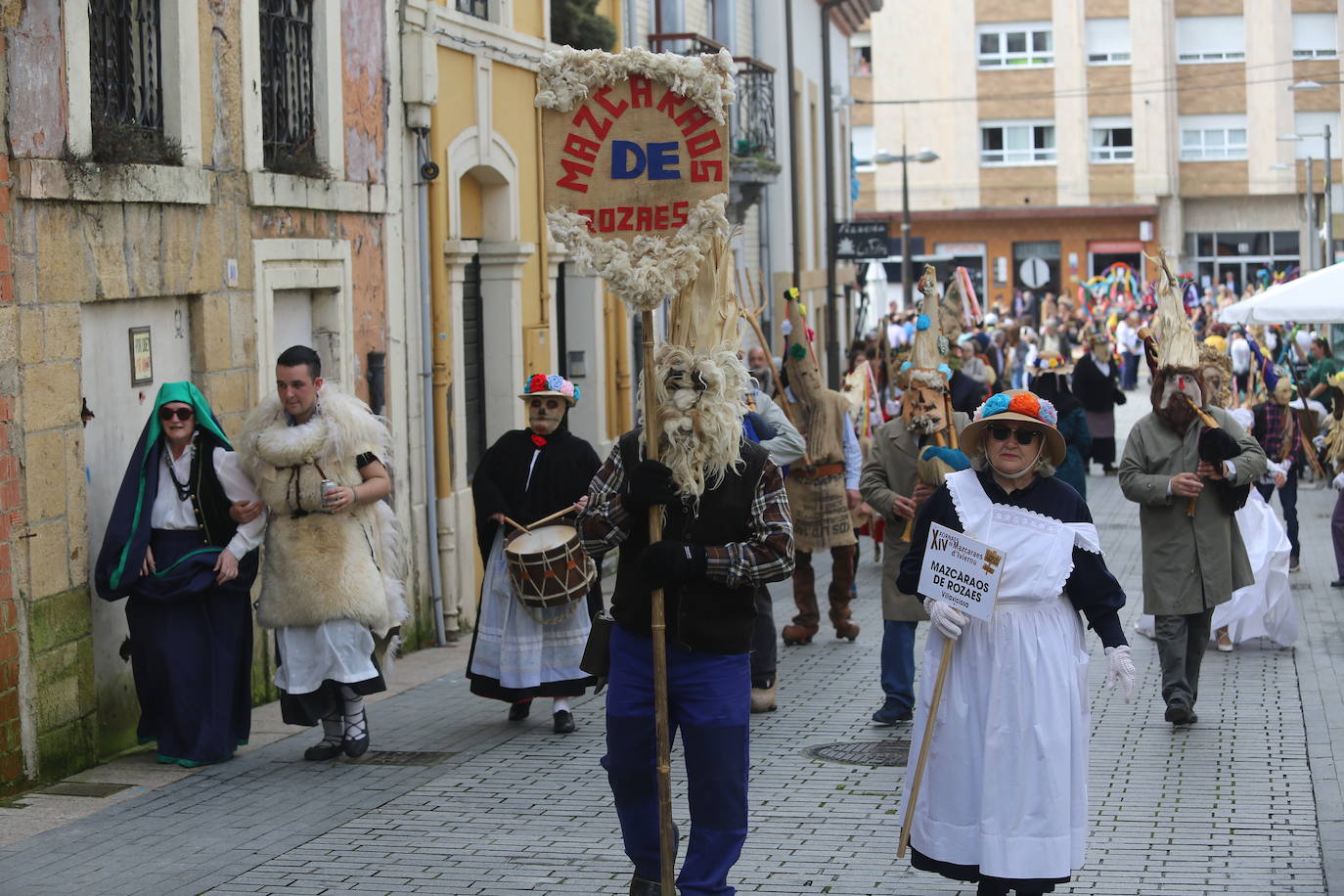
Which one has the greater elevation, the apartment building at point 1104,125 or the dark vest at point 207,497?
the apartment building at point 1104,125

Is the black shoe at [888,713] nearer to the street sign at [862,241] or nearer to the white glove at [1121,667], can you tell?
the white glove at [1121,667]

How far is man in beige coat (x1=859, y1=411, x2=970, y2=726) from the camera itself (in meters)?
10.0

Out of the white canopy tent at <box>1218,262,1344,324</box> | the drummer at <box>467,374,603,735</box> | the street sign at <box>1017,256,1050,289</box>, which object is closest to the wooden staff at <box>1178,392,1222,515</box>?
the white canopy tent at <box>1218,262,1344,324</box>

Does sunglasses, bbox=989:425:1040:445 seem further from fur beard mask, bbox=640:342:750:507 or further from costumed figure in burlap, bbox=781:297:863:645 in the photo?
costumed figure in burlap, bbox=781:297:863:645

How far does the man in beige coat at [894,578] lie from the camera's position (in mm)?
10039

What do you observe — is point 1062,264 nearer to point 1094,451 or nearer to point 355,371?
point 1094,451

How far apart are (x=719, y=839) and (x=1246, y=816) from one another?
2.94m

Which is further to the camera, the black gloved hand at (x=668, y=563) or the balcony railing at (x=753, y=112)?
the balcony railing at (x=753, y=112)

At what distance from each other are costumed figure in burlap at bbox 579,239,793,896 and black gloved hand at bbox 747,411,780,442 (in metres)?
4.31

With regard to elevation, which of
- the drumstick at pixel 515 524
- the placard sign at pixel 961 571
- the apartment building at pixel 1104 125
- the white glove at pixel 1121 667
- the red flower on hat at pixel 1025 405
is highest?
the apartment building at pixel 1104 125

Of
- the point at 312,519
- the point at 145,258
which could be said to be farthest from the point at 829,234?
the point at 312,519

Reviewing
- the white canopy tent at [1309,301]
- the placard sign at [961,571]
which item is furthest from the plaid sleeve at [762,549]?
the white canopy tent at [1309,301]

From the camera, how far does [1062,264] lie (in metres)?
Answer: 62.7

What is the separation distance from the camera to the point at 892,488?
10.5 m
